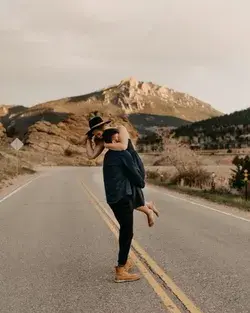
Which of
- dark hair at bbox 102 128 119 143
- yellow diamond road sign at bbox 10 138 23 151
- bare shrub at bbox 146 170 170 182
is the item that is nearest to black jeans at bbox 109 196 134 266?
dark hair at bbox 102 128 119 143

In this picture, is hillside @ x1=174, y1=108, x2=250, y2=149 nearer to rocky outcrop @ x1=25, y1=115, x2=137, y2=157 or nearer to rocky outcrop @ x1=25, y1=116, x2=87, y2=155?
rocky outcrop @ x1=25, y1=115, x2=137, y2=157

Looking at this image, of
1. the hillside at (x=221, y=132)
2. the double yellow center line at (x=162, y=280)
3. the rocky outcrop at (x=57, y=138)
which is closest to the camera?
the double yellow center line at (x=162, y=280)

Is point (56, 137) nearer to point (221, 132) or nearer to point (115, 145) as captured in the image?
point (221, 132)

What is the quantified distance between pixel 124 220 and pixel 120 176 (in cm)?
59

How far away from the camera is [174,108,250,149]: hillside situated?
114m

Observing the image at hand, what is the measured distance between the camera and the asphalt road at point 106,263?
5.68 metres

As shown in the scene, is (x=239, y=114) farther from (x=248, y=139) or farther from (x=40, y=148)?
(x=40, y=148)

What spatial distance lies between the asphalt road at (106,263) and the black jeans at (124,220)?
1.32 ft

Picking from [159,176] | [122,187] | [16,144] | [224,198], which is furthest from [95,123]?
[16,144]

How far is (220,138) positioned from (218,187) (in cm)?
9903

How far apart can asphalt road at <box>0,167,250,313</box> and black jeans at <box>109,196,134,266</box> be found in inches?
15.9

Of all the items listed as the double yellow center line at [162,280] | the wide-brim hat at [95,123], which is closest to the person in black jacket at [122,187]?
the wide-brim hat at [95,123]

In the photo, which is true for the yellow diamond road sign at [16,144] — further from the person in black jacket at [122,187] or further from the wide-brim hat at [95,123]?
the person in black jacket at [122,187]

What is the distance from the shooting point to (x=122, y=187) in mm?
6613
